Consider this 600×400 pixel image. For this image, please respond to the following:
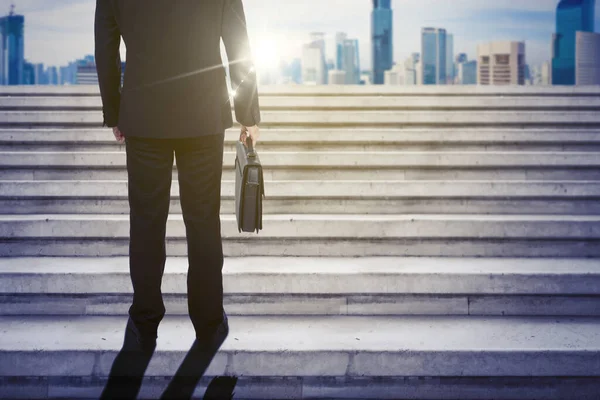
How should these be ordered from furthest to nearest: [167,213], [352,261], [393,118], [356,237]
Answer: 1. [393,118]
2. [356,237]
3. [352,261]
4. [167,213]

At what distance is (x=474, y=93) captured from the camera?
545cm

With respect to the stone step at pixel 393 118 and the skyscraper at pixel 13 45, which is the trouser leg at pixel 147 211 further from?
the skyscraper at pixel 13 45

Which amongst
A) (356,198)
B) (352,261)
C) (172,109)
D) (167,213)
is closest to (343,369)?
(352,261)

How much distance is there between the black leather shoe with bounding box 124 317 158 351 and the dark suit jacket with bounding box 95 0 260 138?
32.2 inches

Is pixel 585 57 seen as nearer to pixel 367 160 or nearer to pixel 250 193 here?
pixel 367 160

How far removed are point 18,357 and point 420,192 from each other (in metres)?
2.32

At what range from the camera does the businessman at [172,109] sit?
1928 mm

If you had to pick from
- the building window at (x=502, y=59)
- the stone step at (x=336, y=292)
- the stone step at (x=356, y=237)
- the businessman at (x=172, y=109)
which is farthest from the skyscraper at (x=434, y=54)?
the businessman at (x=172, y=109)

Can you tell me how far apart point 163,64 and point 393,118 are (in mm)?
2871

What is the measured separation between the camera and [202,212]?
6.64ft

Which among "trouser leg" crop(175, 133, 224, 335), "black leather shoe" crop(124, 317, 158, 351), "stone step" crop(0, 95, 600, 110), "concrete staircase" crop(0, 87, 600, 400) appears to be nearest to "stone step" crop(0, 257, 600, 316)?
"concrete staircase" crop(0, 87, 600, 400)

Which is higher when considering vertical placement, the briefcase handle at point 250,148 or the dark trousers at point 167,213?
the briefcase handle at point 250,148

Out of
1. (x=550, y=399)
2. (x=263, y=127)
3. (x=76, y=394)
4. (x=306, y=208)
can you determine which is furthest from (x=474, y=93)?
(x=76, y=394)

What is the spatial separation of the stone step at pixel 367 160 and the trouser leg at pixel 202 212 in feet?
5.20
